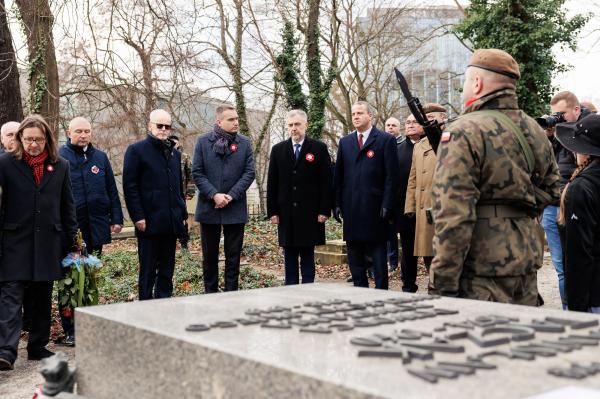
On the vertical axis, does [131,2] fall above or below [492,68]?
above

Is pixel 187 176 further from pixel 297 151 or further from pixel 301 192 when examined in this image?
pixel 301 192

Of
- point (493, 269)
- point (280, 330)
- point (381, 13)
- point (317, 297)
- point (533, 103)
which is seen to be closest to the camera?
point (280, 330)

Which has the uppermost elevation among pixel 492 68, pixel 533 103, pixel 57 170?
pixel 533 103

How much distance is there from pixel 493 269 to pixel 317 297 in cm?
109

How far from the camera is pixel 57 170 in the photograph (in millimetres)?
6480

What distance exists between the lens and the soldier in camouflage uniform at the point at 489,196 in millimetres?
4086

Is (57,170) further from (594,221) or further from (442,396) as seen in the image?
(442,396)

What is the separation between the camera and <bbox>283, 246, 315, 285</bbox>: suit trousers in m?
8.33

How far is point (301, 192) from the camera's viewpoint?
841 centimetres

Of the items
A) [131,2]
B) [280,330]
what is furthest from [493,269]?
[131,2]

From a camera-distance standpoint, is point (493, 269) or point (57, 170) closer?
point (493, 269)

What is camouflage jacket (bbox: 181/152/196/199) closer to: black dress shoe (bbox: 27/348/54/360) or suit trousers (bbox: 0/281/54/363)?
suit trousers (bbox: 0/281/54/363)

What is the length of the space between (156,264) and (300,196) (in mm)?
1825

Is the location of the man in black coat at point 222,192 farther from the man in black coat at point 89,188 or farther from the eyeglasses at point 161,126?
the man in black coat at point 89,188
